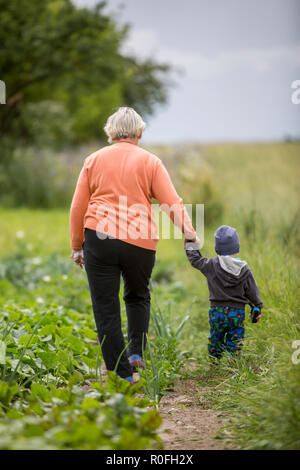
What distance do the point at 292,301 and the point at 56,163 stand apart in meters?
12.1

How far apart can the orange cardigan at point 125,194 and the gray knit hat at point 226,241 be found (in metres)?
0.25

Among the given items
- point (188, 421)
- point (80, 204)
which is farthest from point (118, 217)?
point (188, 421)

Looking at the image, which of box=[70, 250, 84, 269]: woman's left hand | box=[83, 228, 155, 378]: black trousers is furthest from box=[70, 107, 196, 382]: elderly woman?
box=[70, 250, 84, 269]: woman's left hand

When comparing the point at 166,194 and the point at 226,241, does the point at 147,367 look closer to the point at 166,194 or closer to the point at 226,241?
the point at 226,241

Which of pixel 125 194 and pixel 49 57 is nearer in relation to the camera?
pixel 125 194

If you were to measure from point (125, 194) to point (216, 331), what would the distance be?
41.4 inches

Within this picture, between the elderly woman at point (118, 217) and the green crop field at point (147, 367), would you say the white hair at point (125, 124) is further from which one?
the green crop field at point (147, 367)

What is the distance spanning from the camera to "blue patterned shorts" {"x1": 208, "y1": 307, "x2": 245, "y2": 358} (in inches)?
→ 127

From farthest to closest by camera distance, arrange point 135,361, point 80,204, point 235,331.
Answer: point 135,361, point 235,331, point 80,204

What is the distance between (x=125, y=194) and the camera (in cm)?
306

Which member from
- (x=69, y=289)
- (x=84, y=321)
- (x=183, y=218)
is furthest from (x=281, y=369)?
(x=69, y=289)

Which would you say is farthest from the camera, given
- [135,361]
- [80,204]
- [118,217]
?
[135,361]

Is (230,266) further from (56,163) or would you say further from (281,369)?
(56,163)

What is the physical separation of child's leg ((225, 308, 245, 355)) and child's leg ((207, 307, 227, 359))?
0.04m
